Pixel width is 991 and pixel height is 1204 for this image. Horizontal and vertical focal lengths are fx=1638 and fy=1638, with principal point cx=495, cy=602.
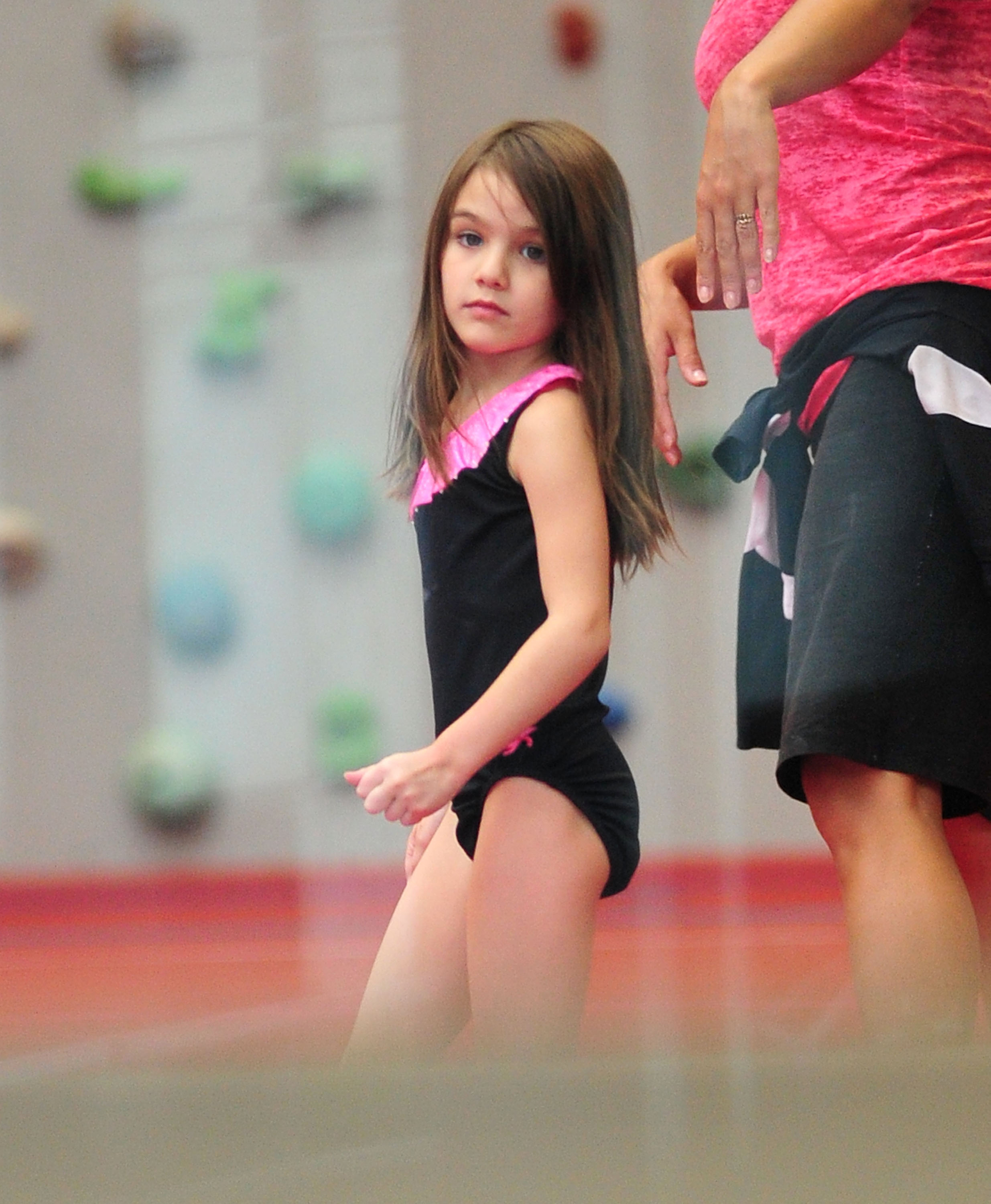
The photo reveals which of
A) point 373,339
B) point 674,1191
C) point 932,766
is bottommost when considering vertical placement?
point 674,1191

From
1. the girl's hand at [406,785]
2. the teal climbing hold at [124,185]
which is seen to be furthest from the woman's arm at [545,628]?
the teal climbing hold at [124,185]

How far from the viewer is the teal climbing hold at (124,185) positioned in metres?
0.73

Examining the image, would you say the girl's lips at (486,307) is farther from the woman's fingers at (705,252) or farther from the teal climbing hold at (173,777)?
the teal climbing hold at (173,777)

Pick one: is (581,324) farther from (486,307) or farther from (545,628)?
(545,628)

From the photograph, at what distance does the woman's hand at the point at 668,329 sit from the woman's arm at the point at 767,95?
3 centimetres

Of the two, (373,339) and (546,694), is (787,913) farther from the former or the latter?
(373,339)

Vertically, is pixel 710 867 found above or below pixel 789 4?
below

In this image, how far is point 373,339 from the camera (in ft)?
2.53

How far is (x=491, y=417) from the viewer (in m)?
0.84

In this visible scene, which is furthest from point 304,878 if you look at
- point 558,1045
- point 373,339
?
point 373,339

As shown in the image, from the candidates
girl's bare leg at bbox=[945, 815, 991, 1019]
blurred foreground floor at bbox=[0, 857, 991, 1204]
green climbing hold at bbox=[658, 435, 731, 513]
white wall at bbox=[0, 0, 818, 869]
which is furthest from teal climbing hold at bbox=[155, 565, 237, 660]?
girl's bare leg at bbox=[945, 815, 991, 1019]

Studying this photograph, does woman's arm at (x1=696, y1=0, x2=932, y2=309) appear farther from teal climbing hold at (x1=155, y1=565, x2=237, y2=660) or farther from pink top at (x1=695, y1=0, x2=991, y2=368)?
teal climbing hold at (x1=155, y1=565, x2=237, y2=660)

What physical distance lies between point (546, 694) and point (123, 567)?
209mm

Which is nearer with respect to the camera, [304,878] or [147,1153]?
[147,1153]
